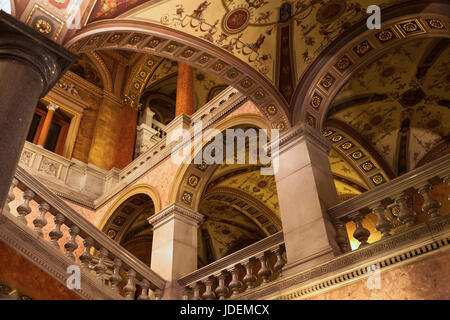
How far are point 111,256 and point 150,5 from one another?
11.2ft

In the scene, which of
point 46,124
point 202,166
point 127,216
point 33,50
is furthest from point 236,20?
point 46,124

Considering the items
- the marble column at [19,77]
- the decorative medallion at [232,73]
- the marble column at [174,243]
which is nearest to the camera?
the marble column at [19,77]

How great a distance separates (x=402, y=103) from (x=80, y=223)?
6.65m

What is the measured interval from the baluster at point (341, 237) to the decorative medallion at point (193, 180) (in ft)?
12.9

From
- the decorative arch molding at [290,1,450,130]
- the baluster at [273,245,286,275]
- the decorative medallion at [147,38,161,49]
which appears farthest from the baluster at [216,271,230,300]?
the decorative medallion at [147,38,161,49]

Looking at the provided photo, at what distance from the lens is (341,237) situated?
5.24 meters

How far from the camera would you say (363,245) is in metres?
4.67

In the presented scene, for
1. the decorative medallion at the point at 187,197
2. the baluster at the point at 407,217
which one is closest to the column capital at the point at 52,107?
the decorative medallion at the point at 187,197

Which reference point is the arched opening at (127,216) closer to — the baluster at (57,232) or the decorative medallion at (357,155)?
the decorative medallion at (357,155)

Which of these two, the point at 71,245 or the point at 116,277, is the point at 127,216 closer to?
the point at 116,277

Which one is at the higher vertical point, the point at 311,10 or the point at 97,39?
the point at 311,10

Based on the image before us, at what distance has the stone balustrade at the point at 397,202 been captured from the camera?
435cm
